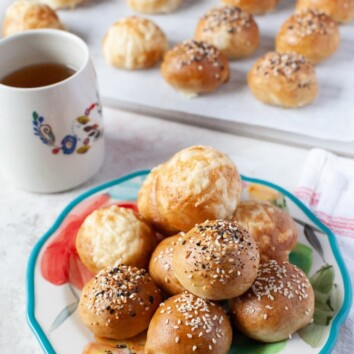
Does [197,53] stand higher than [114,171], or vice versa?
[197,53]

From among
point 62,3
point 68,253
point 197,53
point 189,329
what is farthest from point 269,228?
point 62,3

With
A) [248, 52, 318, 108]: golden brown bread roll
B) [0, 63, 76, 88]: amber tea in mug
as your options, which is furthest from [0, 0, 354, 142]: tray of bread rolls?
[0, 63, 76, 88]: amber tea in mug

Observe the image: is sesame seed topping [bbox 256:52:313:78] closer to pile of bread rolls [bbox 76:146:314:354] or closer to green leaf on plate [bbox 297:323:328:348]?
pile of bread rolls [bbox 76:146:314:354]

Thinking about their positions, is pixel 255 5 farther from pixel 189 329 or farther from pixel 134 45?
pixel 189 329

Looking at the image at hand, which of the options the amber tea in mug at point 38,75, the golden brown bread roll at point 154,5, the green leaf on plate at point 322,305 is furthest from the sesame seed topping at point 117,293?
the golden brown bread roll at point 154,5

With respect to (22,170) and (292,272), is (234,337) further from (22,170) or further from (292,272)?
(22,170)

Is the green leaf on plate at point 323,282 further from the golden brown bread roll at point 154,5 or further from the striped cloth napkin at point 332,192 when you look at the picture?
the golden brown bread roll at point 154,5
